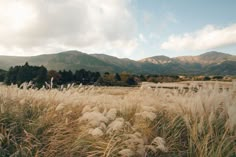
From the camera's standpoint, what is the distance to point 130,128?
524cm

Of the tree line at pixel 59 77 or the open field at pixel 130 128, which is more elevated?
the tree line at pixel 59 77

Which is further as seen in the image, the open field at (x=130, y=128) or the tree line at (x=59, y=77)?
the tree line at (x=59, y=77)

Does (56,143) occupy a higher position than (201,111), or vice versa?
(201,111)

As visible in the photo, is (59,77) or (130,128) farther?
(59,77)

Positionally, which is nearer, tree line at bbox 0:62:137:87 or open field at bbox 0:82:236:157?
open field at bbox 0:82:236:157

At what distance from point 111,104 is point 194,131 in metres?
2.56

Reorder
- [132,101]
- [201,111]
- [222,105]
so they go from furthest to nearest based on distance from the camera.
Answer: [132,101]
[222,105]
[201,111]

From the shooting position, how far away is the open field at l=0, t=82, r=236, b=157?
181 inches

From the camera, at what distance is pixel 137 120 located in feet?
18.1

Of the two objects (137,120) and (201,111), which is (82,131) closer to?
(137,120)

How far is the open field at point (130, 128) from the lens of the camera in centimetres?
460

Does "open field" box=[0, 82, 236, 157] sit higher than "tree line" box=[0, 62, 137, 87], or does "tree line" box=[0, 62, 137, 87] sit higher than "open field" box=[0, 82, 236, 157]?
"tree line" box=[0, 62, 137, 87]

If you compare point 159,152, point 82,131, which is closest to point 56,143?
point 82,131

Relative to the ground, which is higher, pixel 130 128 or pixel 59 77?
pixel 59 77
